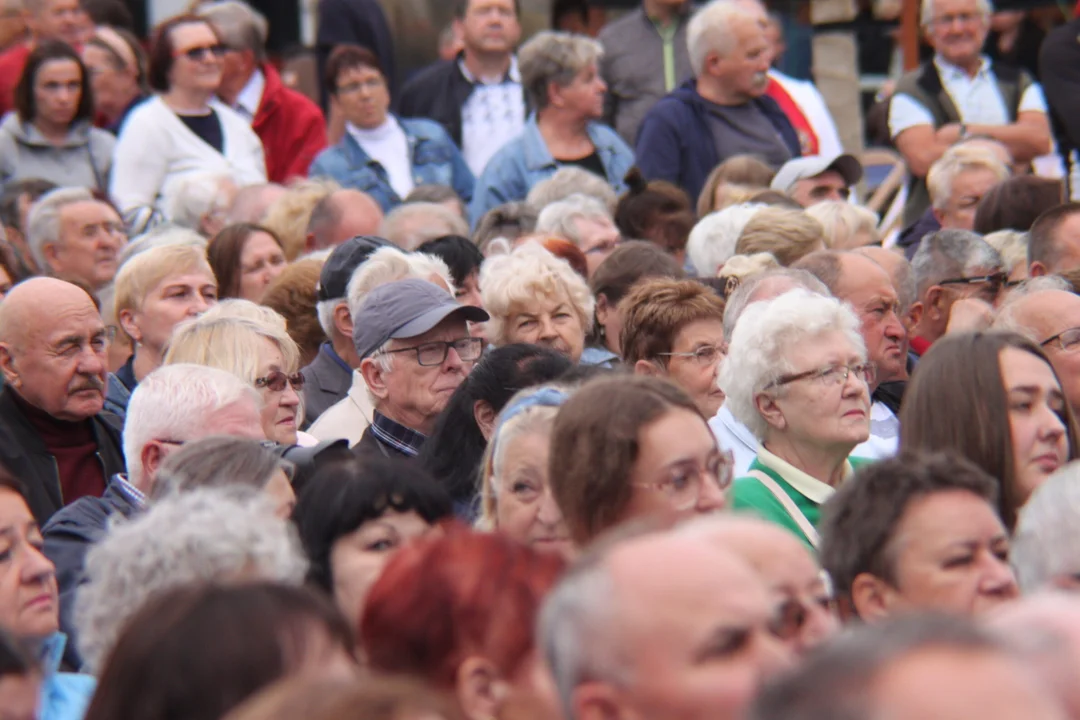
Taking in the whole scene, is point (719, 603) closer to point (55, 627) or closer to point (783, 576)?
point (783, 576)

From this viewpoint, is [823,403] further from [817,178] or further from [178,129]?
[178,129]

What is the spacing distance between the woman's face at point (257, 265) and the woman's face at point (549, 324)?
163cm

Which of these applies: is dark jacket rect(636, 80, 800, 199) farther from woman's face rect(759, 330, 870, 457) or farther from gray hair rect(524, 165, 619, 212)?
woman's face rect(759, 330, 870, 457)

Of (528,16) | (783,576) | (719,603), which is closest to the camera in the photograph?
(719,603)

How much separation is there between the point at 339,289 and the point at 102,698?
4.17 meters

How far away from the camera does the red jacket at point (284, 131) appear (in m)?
10.8

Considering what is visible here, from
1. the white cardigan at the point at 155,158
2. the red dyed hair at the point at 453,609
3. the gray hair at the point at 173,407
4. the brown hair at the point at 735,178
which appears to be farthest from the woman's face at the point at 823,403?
the white cardigan at the point at 155,158

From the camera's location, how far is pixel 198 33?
9.63 meters

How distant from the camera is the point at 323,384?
6.75 meters

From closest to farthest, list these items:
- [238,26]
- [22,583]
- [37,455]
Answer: [22,583] < [37,455] < [238,26]

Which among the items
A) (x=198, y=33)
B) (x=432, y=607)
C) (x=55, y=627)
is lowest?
(x=55, y=627)

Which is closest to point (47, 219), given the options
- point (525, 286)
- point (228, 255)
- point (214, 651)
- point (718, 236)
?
point (228, 255)

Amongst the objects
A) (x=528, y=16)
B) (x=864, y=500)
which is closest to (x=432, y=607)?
(x=864, y=500)

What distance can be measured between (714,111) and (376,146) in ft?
6.38
